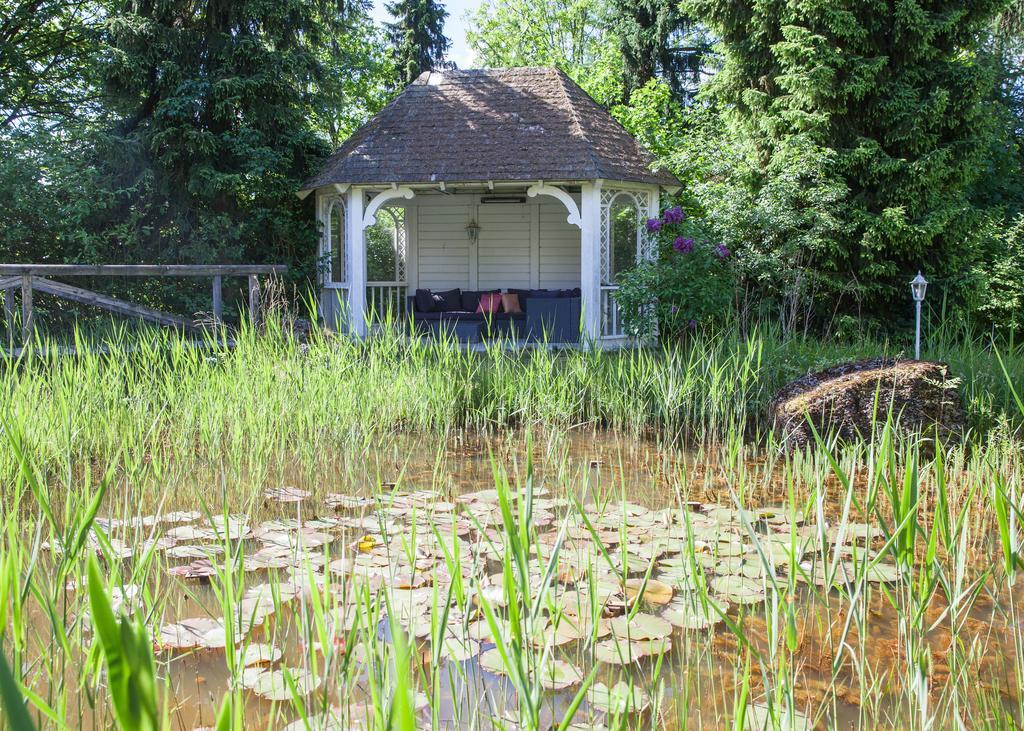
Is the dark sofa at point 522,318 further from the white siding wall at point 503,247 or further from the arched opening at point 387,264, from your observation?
the white siding wall at point 503,247

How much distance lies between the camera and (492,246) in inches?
563

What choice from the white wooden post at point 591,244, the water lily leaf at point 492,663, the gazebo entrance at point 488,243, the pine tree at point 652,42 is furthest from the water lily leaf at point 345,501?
the pine tree at point 652,42

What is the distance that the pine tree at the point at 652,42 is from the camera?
1970 cm

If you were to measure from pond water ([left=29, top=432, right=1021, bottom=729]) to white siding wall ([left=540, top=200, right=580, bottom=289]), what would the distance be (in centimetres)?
982

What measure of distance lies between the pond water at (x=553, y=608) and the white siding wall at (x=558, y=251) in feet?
32.2

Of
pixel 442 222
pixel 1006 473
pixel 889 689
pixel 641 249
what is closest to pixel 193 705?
pixel 889 689

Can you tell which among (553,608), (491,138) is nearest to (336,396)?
(553,608)

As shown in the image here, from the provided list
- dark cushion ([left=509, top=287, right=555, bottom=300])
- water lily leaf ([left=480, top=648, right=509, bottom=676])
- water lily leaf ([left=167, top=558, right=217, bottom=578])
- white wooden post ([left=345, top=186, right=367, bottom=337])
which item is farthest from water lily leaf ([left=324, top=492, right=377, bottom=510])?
dark cushion ([left=509, top=287, right=555, bottom=300])

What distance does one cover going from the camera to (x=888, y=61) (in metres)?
11.0

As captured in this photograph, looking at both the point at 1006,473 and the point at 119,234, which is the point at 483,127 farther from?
the point at 1006,473

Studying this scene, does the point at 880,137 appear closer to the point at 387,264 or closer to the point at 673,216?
the point at 673,216

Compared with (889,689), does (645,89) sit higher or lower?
higher

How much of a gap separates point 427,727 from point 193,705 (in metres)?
0.58

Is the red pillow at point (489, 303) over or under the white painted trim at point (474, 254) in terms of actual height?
under
